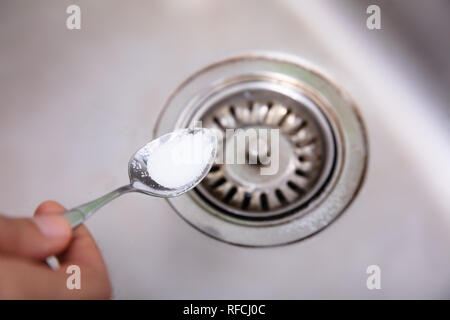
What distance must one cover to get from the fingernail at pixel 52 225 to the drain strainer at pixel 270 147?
0.21 meters

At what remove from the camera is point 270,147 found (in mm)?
628

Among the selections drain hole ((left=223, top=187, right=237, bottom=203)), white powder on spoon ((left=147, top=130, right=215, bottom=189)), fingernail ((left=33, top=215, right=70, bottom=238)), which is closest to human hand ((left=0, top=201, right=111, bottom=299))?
fingernail ((left=33, top=215, right=70, bottom=238))

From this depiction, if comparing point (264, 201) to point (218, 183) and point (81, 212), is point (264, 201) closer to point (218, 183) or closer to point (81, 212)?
point (218, 183)

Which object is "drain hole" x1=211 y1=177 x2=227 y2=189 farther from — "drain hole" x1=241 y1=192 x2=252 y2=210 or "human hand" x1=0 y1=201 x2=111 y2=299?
"human hand" x1=0 y1=201 x2=111 y2=299

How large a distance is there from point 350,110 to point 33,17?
469 mm

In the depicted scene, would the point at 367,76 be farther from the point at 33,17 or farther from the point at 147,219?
the point at 33,17

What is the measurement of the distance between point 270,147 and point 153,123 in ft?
0.53

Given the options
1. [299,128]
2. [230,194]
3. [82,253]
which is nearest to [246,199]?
[230,194]
